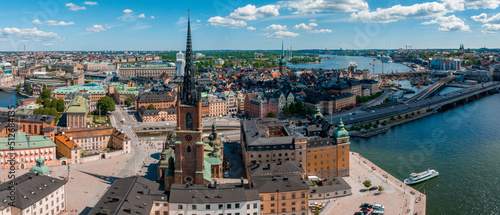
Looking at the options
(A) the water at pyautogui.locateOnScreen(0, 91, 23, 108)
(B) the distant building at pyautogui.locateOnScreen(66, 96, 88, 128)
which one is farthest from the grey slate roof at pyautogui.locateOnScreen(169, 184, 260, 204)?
(A) the water at pyautogui.locateOnScreen(0, 91, 23, 108)

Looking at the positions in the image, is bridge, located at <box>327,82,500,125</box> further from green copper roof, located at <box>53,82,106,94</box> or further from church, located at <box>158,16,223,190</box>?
green copper roof, located at <box>53,82,106,94</box>

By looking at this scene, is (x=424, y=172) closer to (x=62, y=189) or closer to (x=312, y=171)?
(x=312, y=171)

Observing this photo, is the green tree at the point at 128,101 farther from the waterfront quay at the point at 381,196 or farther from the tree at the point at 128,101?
the waterfront quay at the point at 381,196

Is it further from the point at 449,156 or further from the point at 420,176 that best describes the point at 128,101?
the point at 420,176

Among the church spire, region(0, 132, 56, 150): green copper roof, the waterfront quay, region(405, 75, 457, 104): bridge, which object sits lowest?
the waterfront quay

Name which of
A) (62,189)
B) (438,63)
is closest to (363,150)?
(62,189)

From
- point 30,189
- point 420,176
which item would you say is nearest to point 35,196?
point 30,189
